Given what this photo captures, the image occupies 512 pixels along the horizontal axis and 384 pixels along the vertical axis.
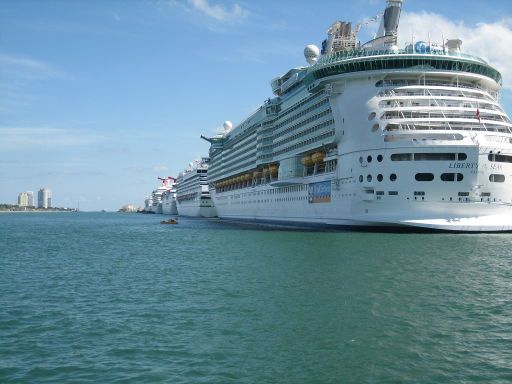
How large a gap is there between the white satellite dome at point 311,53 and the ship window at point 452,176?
35302mm

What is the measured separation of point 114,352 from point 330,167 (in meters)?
43.6

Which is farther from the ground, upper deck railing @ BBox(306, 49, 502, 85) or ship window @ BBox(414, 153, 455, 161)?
upper deck railing @ BBox(306, 49, 502, 85)

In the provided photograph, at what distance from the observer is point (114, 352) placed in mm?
13633

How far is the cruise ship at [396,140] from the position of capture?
1672 inches

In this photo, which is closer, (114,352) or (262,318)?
(114,352)

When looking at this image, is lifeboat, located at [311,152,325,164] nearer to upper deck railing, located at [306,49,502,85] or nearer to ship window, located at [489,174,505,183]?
upper deck railing, located at [306,49,502,85]

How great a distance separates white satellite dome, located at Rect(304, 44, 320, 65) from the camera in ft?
239

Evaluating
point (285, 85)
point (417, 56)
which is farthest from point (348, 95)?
point (285, 85)

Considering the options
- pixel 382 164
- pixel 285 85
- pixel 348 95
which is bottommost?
pixel 382 164

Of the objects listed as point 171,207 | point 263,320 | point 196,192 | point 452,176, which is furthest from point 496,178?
point 171,207

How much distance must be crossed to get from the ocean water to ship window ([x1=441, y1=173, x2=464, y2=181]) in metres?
12.2

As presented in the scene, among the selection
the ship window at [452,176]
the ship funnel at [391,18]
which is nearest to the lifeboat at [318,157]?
the ship funnel at [391,18]

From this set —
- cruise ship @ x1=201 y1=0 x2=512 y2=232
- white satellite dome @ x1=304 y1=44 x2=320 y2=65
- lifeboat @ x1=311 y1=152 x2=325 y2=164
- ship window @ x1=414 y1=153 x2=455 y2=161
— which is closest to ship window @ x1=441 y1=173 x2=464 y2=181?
cruise ship @ x1=201 y1=0 x2=512 y2=232

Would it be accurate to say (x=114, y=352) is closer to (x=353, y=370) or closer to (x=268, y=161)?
(x=353, y=370)
